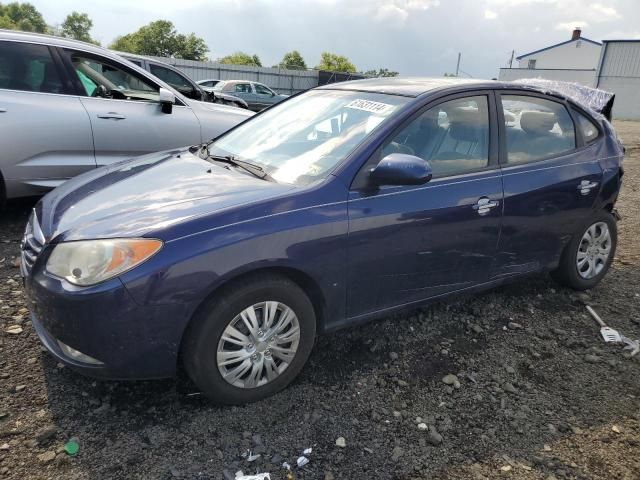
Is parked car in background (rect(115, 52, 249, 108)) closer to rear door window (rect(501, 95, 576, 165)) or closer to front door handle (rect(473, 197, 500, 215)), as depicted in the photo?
rear door window (rect(501, 95, 576, 165))

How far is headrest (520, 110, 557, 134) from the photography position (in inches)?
141

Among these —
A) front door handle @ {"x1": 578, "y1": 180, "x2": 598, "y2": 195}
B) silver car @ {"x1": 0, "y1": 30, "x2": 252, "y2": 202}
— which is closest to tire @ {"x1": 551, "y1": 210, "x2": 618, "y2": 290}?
front door handle @ {"x1": 578, "y1": 180, "x2": 598, "y2": 195}

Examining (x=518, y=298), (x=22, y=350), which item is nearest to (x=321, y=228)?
(x=22, y=350)

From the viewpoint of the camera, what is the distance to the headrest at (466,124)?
10.5 feet

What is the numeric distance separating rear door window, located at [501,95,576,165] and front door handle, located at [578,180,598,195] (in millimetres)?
268

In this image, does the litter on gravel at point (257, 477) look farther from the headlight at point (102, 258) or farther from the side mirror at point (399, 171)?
the side mirror at point (399, 171)

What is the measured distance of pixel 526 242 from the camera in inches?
138

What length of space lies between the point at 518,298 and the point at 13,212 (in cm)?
481

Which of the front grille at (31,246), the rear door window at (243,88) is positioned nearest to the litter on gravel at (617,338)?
the front grille at (31,246)

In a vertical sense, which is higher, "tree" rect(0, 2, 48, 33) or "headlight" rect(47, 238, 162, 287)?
"tree" rect(0, 2, 48, 33)

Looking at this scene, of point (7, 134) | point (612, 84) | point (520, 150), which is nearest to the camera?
point (520, 150)

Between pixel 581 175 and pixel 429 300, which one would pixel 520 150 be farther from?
pixel 429 300

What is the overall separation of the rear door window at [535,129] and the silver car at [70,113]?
3.23 m

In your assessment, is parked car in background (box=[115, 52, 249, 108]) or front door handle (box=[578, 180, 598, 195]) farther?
parked car in background (box=[115, 52, 249, 108])
